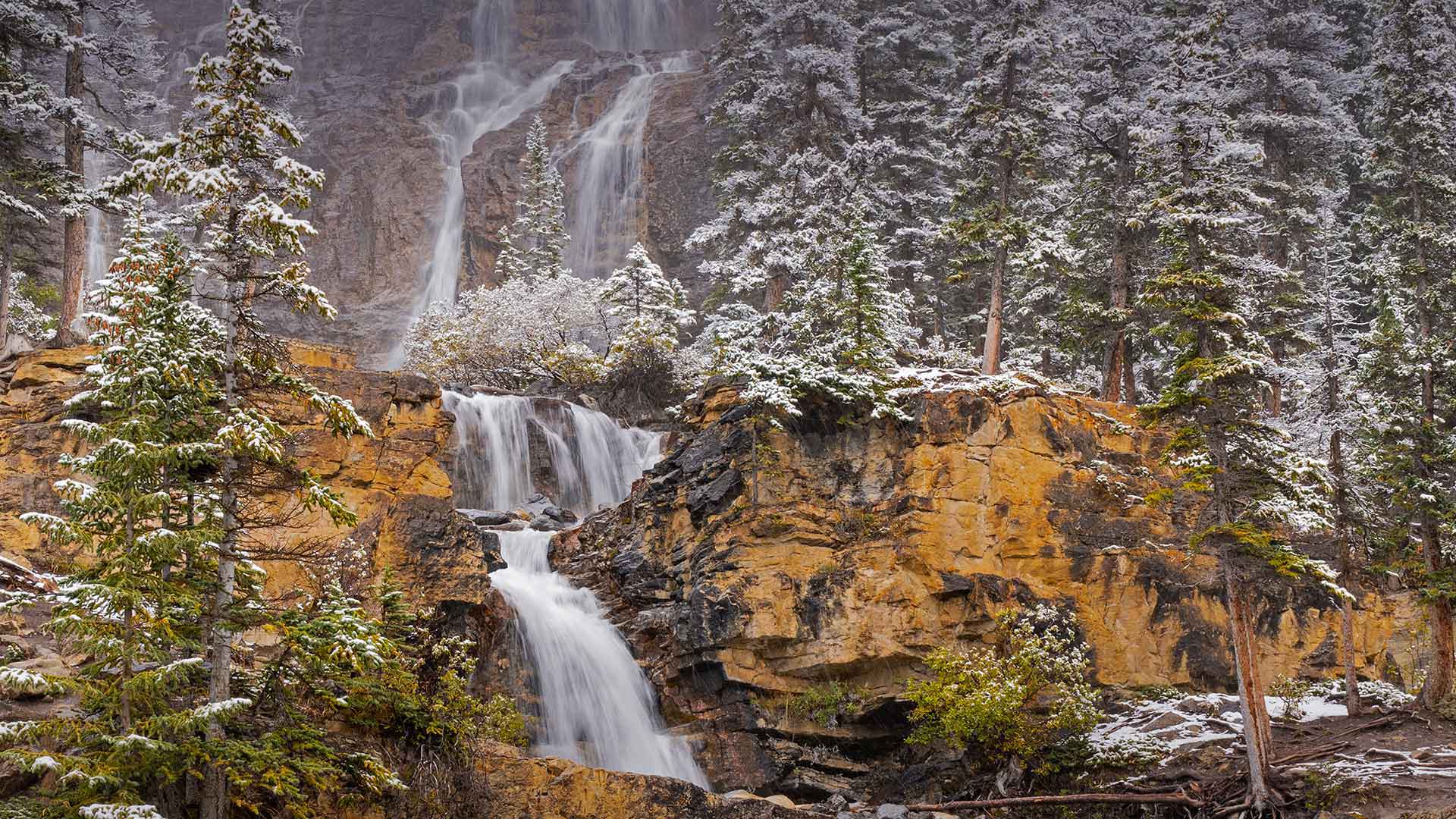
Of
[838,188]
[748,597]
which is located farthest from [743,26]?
[748,597]

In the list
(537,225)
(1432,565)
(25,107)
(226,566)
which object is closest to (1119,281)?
(1432,565)

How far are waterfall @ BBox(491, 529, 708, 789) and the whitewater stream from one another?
2 cm

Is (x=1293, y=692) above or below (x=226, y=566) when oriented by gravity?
below

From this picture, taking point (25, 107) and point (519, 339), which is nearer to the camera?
point (25, 107)

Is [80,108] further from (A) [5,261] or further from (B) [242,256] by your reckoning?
(B) [242,256]

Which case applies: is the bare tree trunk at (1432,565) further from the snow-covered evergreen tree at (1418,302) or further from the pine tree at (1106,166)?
the pine tree at (1106,166)

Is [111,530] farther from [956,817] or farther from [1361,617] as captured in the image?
[1361,617]

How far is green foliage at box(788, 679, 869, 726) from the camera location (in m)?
19.6

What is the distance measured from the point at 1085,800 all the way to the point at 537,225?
36818 mm

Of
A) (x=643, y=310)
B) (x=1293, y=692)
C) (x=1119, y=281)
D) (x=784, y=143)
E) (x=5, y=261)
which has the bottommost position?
(x=1293, y=692)

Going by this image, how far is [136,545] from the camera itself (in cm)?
946

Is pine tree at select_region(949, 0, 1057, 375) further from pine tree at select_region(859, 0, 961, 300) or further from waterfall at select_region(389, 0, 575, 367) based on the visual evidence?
waterfall at select_region(389, 0, 575, 367)

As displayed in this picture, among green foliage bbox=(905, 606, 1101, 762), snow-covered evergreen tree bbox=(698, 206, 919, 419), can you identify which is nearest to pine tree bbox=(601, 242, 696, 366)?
snow-covered evergreen tree bbox=(698, 206, 919, 419)

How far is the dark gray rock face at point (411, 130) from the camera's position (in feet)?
161
